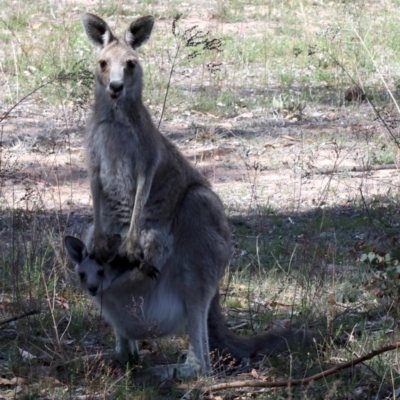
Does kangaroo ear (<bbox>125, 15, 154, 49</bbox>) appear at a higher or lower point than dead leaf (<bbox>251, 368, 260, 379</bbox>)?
higher

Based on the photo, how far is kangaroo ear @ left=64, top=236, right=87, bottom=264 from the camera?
4.74m

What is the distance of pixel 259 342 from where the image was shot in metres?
4.80

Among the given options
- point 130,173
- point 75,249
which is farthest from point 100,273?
point 130,173

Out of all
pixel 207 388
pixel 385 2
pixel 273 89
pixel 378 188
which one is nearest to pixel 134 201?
pixel 207 388

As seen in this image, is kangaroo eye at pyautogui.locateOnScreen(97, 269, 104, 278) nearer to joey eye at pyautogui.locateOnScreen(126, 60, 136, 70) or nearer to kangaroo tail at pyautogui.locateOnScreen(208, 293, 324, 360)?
kangaroo tail at pyautogui.locateOnScreen(208, 293, 324, 360)

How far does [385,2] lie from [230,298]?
381 inches

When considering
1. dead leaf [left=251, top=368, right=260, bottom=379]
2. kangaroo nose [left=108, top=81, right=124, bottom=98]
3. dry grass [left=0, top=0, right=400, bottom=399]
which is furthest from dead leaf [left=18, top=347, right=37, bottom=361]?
kangaroo nose [left=108, top=81, right=124, bottom=98]

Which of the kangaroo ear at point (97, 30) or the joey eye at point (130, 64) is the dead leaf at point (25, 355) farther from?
the kangaroo ear at point (97, 30)

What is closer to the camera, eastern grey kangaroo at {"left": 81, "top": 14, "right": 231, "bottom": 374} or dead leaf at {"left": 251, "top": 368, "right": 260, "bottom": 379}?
dead leaf at {"left": 251, "top": 368, "right": 260, "bottom": 379}

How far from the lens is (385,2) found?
1448cm

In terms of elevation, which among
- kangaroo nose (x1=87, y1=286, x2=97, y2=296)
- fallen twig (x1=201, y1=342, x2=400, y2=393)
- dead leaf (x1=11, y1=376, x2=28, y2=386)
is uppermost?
kangaroo nose (x1=87, y1=286, x2=97, y2=296)

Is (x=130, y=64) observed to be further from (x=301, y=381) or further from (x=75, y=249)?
(x=301, y=381)

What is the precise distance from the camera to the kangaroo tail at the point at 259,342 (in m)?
4.78

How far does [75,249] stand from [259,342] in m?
1.04
